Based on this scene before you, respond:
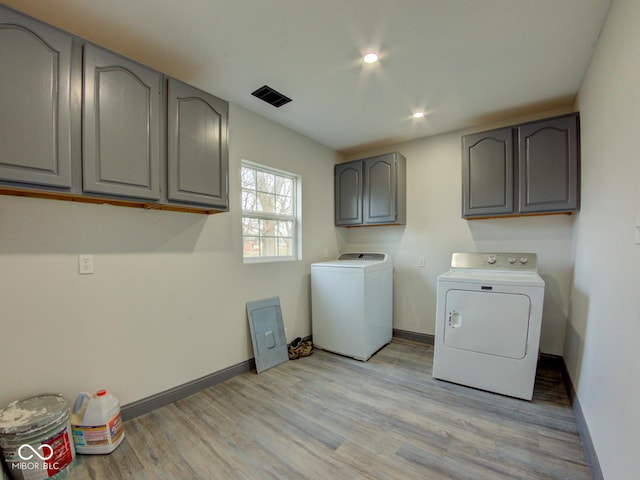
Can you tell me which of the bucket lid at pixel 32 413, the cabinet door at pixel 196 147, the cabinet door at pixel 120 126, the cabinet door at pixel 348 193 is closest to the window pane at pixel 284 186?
the cabinet door at pixel 348 193

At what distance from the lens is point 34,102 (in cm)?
136

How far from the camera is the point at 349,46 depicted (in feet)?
6.07

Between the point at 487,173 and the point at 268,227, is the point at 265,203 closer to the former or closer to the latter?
the point at 268,227

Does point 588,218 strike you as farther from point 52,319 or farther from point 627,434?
point 52,319

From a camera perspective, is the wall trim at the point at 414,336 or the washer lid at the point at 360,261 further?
the wall trim at the point at 414,336

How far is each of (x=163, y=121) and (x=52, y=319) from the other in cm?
138

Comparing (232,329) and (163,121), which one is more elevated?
(163,121)

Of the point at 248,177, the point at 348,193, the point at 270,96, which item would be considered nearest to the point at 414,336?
the point at 348,193

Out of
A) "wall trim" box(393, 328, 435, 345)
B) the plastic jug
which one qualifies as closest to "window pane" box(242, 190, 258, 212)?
the plastic jug

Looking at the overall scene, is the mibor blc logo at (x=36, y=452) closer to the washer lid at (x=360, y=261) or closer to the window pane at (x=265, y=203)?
the window pane at (x=265, y=203)

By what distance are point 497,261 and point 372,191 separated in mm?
1559

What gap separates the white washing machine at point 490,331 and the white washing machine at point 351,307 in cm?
71

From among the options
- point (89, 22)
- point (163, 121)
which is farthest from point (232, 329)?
point (89, 22)

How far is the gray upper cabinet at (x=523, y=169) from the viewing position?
2367 mm
